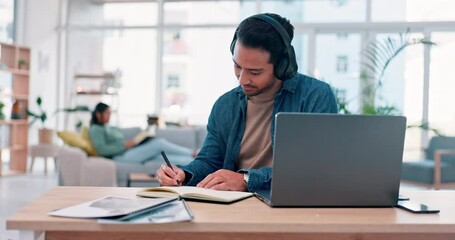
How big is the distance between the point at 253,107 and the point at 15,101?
684cm

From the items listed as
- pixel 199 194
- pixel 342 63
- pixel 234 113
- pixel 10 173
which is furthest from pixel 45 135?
pixel 199 194

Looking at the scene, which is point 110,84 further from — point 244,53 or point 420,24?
point 244,53

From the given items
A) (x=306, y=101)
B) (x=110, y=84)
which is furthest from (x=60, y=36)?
(x=306, y=101)

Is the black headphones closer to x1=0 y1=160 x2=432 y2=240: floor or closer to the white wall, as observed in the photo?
x1=0 y1=160 x2=432 y2=240: floor

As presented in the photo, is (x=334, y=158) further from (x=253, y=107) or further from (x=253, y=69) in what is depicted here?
(x=253, y=107)

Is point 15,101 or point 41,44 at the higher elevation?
point 41,44

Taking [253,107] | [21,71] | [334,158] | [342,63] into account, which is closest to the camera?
[334,158]

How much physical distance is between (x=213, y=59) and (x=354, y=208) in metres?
8.24

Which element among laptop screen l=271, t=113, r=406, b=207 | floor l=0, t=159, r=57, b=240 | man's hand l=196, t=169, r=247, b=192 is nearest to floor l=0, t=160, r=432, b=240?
floor l=0, t=159, r=57, b=240

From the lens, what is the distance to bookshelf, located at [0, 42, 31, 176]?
25.3 ft

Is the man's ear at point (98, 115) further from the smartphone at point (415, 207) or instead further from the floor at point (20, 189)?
the smartphone at point (415, 207)

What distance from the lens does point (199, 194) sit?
144 centimetres

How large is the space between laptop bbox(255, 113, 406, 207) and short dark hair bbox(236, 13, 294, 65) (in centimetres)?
47

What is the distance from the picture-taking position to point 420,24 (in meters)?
8.59
